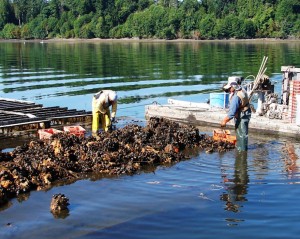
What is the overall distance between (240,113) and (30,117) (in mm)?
8016

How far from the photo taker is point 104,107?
51.3 ft

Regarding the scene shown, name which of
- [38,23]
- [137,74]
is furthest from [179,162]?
[38,23]

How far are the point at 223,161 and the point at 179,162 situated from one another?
3.68 ft

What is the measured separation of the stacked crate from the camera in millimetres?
17188

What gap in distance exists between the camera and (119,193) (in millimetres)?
11234

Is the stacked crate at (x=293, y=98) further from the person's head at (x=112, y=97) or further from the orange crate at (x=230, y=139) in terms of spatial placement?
the person's head at (x=112, y=97)

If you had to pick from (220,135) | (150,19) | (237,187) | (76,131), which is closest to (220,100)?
(220,135)

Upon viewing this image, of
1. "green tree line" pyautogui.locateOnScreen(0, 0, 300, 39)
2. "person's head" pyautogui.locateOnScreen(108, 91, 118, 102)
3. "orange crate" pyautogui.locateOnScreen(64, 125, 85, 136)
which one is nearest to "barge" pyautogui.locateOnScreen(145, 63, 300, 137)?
"person's head" pyautogui.locateOnScreen(108, 91, 118, 102)

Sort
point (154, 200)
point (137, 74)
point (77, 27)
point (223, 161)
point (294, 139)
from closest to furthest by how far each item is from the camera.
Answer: point (154, 200), point (223, 161), point (294, 139), point (137, 74), point (77, 27)

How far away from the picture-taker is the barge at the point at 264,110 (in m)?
17.3

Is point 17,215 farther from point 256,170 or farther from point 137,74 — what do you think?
point 137,74

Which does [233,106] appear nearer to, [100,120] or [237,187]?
[237,187]

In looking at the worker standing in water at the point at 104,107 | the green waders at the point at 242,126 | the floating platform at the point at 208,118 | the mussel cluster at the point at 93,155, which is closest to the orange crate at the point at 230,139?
the mussel cluster at the point at 93,155

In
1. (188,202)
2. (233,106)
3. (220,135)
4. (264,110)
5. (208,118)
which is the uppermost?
(233,106)
